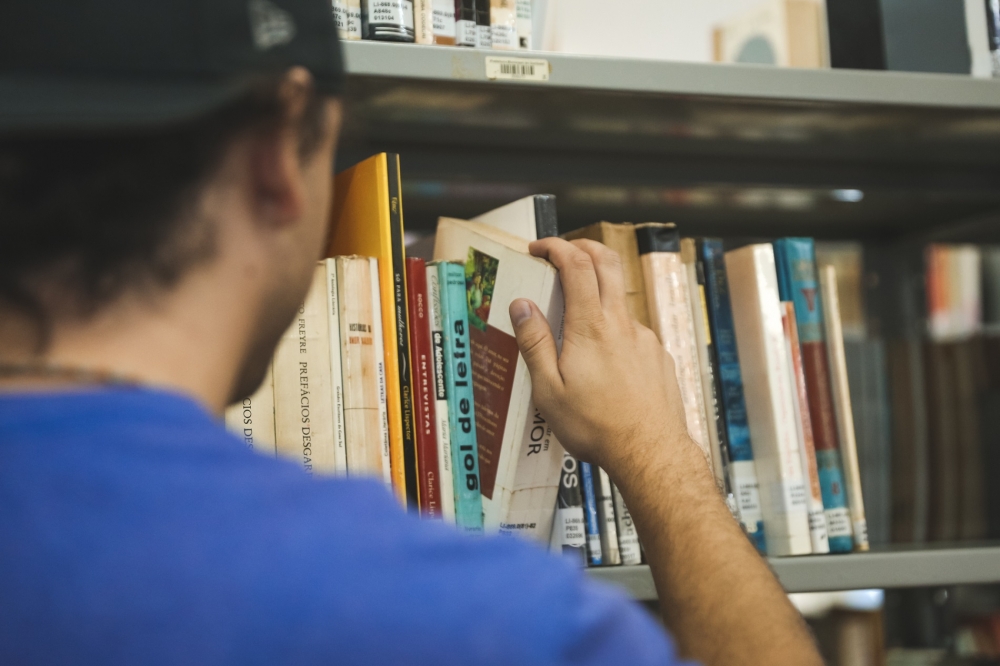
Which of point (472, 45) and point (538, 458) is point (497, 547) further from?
point (472, 45)

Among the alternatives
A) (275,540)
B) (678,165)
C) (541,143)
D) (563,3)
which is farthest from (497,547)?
(563,3)

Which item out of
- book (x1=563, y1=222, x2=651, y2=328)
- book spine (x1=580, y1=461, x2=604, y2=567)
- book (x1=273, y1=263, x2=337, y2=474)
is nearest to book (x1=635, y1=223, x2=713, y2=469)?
book (x1=563, y1=222, x2=651, y2=328)

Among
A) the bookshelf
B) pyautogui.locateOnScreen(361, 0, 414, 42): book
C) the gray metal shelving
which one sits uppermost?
pyautogui.locateOnScreen(361, 0, 414, 42): book

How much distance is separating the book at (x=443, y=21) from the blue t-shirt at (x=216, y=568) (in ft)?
2.14

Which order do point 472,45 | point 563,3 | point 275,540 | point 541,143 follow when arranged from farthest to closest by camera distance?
1. point 563,3
2. point 541,143
3. point 472,45
4. point 275,540

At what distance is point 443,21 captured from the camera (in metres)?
0.96

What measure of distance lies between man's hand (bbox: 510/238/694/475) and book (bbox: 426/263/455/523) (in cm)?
8

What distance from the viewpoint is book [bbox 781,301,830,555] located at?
0.98m

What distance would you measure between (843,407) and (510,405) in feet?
1.27

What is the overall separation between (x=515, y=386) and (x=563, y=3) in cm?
116

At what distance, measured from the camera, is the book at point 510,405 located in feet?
2.89

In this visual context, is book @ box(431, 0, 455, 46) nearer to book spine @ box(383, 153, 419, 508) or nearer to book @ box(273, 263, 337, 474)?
book spine @ box(383, 153, 419, 508)

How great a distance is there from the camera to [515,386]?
88cm

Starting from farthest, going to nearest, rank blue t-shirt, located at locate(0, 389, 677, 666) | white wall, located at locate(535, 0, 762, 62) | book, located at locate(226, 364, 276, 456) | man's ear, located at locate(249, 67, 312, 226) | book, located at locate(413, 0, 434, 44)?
white wall, located at locate(535, 0, 762, 62) < book, located at locate(413, 0, 434, 44) < book, located at locate(226, 364, 276, 456) < man's ear, located at locate(249, 67, 312, 226) < blue t-shirt, located at locate(0, 389, 677, 666)
